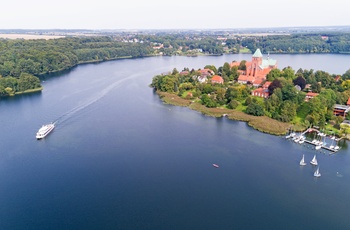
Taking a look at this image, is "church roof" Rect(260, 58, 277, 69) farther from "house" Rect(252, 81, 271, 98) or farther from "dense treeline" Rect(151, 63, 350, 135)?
"house" Rect(252, 81, 271, 98)

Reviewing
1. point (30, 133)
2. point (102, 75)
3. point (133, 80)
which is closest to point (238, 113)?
point (30, 133)

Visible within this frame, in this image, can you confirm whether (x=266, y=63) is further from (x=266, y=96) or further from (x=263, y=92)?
(x=266, y=96)

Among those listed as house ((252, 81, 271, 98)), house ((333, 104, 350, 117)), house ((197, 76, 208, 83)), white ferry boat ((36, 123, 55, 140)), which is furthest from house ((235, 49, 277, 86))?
white ferry boat ((36, 123, 55, 140))

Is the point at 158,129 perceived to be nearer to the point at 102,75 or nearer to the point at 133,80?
the point at 133,80

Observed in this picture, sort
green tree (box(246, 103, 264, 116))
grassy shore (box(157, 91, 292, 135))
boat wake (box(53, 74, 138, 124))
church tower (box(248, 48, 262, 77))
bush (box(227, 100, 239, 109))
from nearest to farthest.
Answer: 1. grassy shore (box(157, 91, 292, 135))
2. boat wake (box(53, 74, 138, 124))
3. green tree (box(246, 103, 264, 116))
4. bush (box(227, 100, 239, 109))
5. church tower (box(248, 48, 262, 77))

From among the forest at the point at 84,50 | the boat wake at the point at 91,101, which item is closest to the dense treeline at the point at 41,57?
the forest at the point at 84,50

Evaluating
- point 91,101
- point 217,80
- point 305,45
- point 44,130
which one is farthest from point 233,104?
point 305,45
